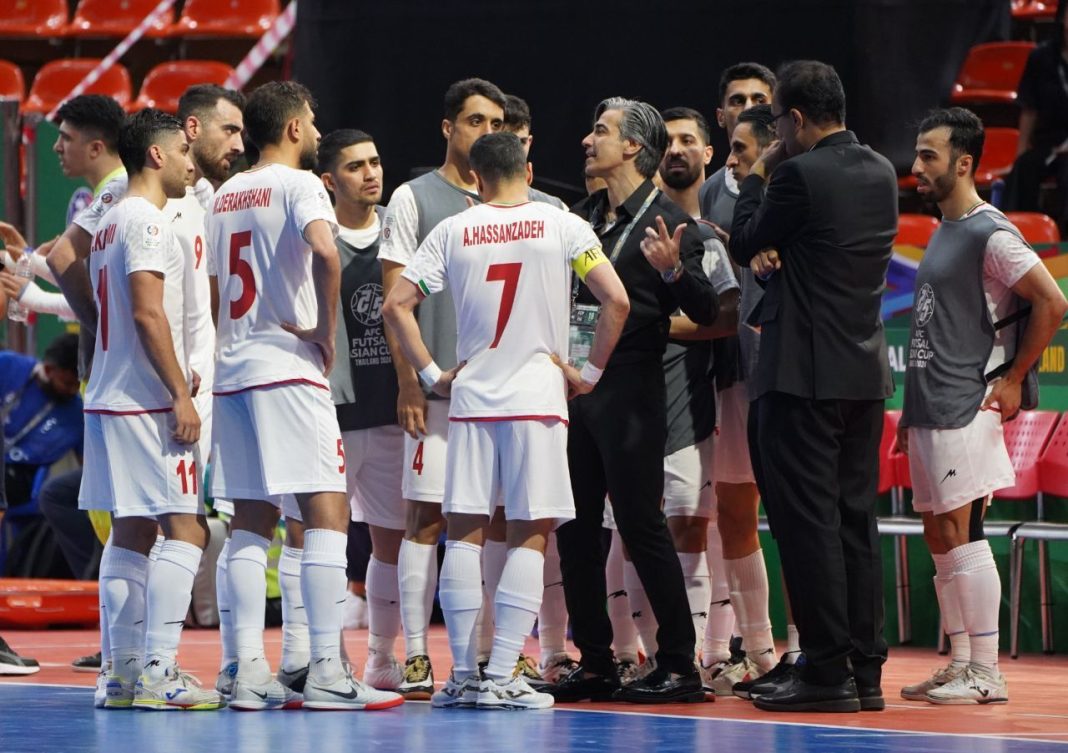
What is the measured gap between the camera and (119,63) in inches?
660

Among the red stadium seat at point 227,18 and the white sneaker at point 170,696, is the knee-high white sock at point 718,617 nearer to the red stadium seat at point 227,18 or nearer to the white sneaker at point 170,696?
the white sneaker at point 170,696

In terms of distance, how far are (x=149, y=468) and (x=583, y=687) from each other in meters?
1.80

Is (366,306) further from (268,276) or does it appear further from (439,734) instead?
(439,734)

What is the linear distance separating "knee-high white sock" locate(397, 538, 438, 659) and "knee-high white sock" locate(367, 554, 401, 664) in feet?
0.64

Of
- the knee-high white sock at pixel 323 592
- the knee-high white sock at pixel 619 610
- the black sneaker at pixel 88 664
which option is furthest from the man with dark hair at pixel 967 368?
the black sneaker at pixel 88 664

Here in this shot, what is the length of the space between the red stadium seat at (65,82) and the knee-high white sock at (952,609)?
1030cm

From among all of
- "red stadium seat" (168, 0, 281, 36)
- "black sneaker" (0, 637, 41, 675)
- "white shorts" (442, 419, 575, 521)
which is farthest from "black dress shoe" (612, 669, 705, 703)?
"red stadium seat" (168, 0, 281, 36)

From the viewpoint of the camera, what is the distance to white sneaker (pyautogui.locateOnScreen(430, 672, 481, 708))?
636cm

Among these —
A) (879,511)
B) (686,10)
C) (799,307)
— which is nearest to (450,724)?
(799,307)

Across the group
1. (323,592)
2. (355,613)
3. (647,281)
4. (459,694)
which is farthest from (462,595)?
(355,613)

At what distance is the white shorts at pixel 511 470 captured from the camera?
6246 millimetres

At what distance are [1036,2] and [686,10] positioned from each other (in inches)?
164

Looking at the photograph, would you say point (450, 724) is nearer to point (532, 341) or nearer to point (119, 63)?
point (532, 341)

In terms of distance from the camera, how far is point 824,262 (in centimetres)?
635
